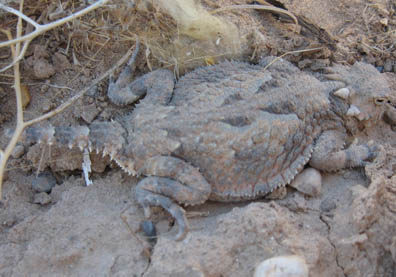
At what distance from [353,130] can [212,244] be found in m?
1.89

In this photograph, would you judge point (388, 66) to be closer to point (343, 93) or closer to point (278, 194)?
point (343, 93)

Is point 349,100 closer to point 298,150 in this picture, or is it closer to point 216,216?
point 298,150

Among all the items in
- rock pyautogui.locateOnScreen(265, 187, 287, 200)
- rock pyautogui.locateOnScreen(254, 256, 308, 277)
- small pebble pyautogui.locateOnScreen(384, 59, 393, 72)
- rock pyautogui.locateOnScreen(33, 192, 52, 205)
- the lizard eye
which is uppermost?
small pebble pyautogui.locateOnScreen(384, 59, 393, 72)

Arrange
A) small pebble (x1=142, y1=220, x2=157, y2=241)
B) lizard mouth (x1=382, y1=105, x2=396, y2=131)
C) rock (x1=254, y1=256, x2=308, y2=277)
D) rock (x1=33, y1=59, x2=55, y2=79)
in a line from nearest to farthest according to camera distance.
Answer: rock (x1=254, y1=256, x2=308, y2=277), small pebble (x1=142, y1=220, x2=157, y2=241), rock (x1=33, y1=59, x2=55, y2=79), lizard mouth (x1=382, y1=105, x2=396, y2=131)

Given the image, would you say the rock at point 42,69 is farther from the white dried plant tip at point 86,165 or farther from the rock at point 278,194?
the rock at point 278,194

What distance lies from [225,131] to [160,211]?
0.80 metres

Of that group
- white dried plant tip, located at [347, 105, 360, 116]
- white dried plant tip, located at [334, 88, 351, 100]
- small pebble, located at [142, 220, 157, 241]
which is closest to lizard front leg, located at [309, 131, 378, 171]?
white dried plant tip, located at [347, 105, 360, 116]

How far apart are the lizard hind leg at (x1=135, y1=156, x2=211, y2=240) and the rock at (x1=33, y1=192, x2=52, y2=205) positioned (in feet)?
2.55

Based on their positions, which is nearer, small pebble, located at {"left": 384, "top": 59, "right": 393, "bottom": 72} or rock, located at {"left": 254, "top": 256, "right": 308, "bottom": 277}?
rock, located at {"left": 254, "top": 256, "right": 308, "bottom": 277}

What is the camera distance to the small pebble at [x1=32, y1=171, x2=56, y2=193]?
3.01m

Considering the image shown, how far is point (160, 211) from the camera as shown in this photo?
2779 millimetres

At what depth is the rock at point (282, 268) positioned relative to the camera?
2.09m

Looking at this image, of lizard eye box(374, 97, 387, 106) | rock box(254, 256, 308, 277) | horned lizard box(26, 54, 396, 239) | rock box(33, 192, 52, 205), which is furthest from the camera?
lizard eye box(374, 97, 387, 106)

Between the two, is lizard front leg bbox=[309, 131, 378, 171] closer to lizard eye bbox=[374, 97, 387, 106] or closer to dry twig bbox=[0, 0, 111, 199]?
lizard eye bbox=[374, 97, 387, 106]
